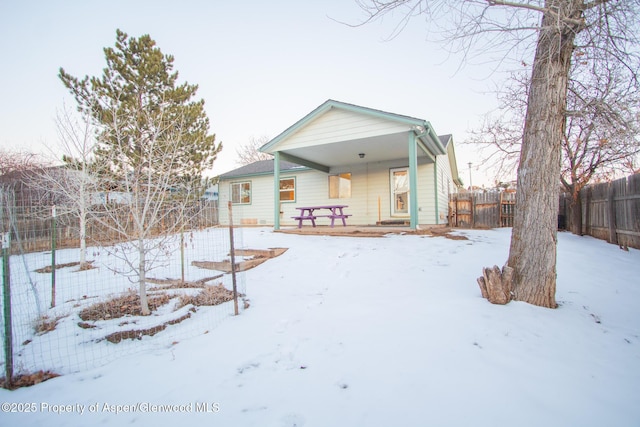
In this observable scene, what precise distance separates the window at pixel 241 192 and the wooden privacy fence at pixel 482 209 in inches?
378

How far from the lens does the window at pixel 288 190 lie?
1339cm

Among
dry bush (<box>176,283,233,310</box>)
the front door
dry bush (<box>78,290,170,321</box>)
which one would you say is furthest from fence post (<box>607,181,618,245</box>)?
dry bush (<box>78,290,170,321</box>)

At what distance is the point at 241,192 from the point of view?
48.5 ft

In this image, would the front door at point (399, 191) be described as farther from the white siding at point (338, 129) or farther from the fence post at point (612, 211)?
the fence post at point (612, 211)

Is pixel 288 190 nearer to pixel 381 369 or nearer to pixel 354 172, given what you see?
pixel 354 172

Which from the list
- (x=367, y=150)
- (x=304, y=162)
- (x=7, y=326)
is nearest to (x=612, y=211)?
(x=367, y=150)

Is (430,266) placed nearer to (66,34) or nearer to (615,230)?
(615,230)

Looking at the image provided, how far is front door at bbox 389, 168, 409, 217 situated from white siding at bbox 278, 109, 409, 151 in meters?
3.43

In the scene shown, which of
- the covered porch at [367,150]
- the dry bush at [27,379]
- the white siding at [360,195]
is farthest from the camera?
the white siding at [360,195]

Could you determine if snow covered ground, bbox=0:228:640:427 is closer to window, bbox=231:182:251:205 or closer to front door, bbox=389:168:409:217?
front door, bbox=389:168:409:217

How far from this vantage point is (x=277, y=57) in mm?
10586

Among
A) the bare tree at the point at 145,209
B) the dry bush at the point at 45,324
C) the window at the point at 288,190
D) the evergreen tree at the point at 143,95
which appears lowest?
the dry bush at the point at 45,324

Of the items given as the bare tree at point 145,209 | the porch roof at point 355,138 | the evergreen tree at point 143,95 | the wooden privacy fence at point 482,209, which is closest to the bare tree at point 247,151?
the evergreen tree at point 143,95

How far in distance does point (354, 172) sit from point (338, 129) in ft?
11.4
